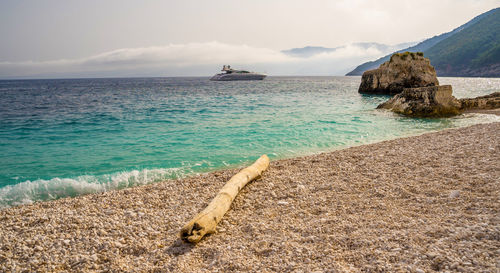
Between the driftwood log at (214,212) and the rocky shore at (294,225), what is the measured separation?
0.17 m

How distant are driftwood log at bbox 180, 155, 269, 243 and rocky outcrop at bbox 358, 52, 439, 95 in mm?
46749

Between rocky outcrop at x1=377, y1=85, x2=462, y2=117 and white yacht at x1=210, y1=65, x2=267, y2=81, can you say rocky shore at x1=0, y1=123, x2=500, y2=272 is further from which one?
white yacht at x1=210, y1=65, x2=267, y2=81

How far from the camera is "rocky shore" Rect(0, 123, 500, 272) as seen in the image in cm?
379

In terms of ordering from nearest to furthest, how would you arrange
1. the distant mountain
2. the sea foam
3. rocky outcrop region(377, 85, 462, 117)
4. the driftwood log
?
the driftwood log → the sea foam → rocky outcrop region(377, 85, 462, 117) → the distant mountain

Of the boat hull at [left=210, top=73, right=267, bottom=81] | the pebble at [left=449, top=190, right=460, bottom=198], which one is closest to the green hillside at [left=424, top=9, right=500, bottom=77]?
the boat hull at [left=210, top=73, right=267, bottom=81]

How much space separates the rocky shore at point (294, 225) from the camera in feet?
12.4

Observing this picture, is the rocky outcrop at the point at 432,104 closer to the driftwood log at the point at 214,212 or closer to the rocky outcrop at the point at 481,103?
the rocky outcrop at the point at 481,103

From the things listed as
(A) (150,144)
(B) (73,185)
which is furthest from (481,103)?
(B) (73,185)

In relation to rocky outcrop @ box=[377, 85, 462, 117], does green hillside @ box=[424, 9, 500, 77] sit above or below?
above

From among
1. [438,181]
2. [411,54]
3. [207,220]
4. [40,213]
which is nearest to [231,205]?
[207,220]

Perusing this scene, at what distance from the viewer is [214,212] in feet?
16.9

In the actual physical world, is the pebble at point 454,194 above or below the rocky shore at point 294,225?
above

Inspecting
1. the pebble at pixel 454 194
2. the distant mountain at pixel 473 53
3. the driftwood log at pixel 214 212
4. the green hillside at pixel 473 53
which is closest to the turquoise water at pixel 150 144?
the driftwood log at pixel 214 212

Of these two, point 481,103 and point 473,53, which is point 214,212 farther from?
point 473,53
